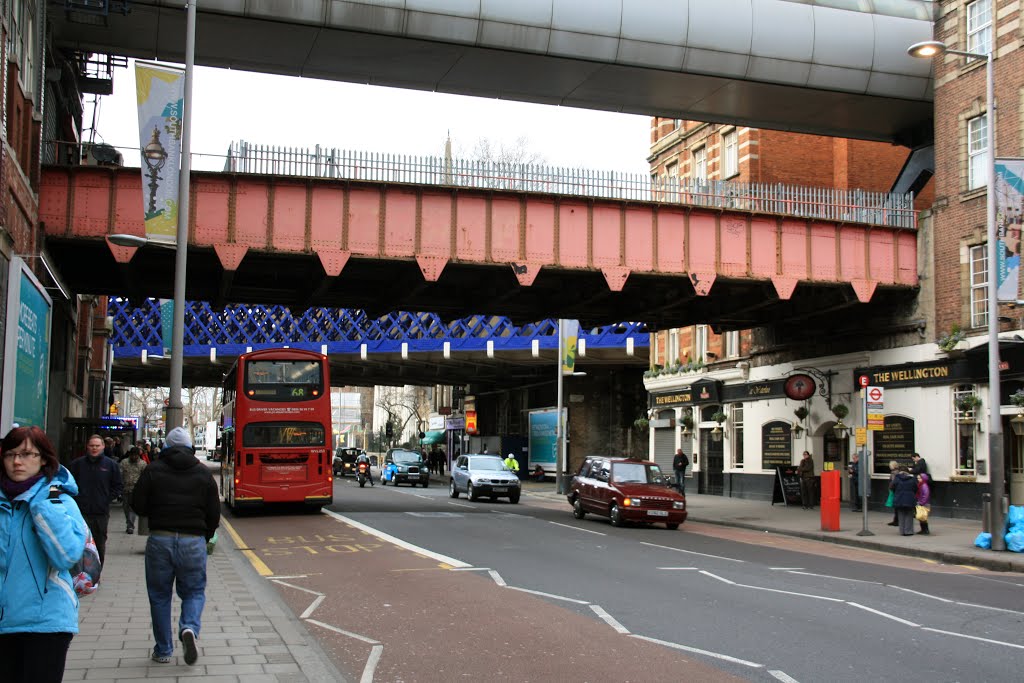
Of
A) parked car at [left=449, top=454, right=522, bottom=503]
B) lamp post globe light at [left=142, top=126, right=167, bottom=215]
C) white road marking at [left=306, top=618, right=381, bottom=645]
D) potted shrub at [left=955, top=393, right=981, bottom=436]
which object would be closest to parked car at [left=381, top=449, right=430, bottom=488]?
parked car at [left=449, top=454, right=522, bottom=503]

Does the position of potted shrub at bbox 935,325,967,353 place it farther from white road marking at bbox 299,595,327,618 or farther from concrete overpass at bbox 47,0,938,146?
white road marking at bbox 299,595,327,618

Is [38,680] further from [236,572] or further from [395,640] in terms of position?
[236,572]

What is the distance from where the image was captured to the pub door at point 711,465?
36.7 meters

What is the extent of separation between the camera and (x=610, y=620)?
10.1 meters

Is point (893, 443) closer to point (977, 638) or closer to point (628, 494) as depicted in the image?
point (628, 494)

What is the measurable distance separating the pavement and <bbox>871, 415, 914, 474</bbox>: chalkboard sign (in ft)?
23.7

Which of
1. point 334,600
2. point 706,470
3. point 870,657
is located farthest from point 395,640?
point 706,470

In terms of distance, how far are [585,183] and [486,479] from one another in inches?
493

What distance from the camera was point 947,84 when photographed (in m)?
26.4

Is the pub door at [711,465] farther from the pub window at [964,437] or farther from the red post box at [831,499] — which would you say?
the red post box at [831,499]

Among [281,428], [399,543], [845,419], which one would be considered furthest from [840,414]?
[281,428]

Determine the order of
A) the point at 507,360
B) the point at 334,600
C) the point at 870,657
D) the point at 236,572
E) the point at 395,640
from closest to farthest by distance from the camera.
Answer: the point at 870,657 → the point at 395,640 → the point at 334,600 → the point at 236,572 → the point at 507,360

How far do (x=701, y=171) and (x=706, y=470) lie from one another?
474 inches

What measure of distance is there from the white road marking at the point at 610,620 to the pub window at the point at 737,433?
83.4 ft
